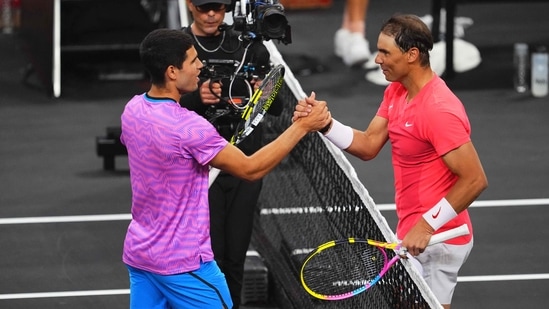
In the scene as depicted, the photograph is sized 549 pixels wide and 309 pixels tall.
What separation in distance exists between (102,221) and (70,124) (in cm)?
291

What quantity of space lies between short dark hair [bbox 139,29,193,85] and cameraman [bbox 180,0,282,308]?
1124 mm

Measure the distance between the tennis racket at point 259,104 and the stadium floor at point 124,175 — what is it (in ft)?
6.56

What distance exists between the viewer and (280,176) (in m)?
8.64

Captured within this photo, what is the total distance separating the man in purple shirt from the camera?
16.4 ft

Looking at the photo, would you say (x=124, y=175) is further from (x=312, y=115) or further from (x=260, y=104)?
(x=312, y=115)

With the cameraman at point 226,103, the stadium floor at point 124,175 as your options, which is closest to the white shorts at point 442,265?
the cameraman at point 226,103

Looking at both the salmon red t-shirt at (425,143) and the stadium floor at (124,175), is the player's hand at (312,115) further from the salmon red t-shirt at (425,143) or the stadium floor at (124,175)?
the stadium floor at (124,175)

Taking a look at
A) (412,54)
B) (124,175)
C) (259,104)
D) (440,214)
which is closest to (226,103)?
(259,104)

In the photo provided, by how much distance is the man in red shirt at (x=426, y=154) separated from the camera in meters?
5.24

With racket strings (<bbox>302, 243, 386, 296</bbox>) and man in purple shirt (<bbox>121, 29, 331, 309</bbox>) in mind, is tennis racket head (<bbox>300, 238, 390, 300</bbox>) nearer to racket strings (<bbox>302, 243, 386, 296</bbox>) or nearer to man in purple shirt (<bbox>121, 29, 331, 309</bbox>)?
racket strings (<bbox>302, 243, 386, 296</bbox>)

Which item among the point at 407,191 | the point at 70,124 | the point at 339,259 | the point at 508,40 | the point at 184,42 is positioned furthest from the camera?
the point at 508,40

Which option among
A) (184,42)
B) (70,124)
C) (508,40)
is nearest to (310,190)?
(184,42)

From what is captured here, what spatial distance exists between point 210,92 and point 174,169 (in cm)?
130

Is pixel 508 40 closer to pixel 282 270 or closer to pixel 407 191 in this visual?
pixel 282 270
